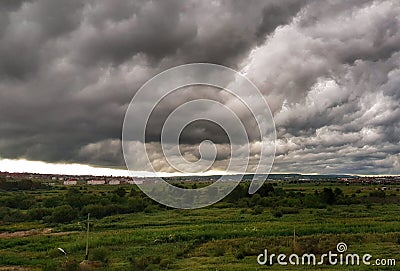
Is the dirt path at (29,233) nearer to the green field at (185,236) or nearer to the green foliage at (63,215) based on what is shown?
the green field at (185,236)

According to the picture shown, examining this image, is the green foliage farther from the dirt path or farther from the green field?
the dirt path

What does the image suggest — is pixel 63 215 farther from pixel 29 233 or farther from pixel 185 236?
pixel 185 236

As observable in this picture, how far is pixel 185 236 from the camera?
138 ft

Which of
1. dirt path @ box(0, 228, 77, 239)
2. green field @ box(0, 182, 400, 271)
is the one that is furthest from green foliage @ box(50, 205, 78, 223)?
dirt path @ box(0, 228, 77, 239)

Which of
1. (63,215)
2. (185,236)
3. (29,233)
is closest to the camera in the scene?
(185,236)

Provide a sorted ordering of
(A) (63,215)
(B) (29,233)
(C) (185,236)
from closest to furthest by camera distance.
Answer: (C) (185,236) → (B) (29,233) → (A) (63,215)

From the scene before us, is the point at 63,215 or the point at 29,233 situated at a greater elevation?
the point at 63,215

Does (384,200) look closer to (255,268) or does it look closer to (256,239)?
(256,239)

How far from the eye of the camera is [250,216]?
59.8 meters

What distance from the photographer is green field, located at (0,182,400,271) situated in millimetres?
29859

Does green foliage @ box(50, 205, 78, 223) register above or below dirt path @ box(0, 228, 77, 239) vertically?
above

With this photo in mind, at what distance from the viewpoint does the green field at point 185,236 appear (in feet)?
98.0

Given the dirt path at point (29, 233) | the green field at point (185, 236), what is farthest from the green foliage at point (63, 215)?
the dirt path at point (29, 233)

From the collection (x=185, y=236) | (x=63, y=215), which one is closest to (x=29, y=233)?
(x=63, y=215)
